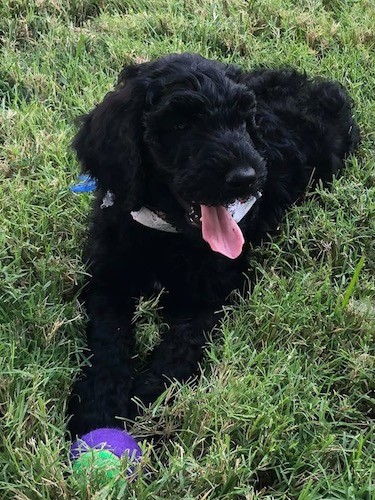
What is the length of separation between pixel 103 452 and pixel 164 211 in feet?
3.17

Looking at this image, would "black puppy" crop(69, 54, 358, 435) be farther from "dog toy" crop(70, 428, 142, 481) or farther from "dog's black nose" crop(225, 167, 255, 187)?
"dog toy" crop(70, 428, 142, 481)

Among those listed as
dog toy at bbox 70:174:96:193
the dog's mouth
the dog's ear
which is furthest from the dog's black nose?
dog toy at bbox 70:174:96:193

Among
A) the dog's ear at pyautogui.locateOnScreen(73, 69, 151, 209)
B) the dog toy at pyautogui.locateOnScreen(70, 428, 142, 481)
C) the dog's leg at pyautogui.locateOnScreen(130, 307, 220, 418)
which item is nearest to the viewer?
the dog toy at pyautogui.locateOnScreen(70, 428, 142, 481)

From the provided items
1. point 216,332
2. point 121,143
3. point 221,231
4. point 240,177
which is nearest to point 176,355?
point 216,332

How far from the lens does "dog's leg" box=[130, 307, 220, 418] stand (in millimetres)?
2293

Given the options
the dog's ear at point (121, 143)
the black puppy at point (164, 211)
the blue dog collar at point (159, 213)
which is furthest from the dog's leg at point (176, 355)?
the dog's ear at point (121, 143)

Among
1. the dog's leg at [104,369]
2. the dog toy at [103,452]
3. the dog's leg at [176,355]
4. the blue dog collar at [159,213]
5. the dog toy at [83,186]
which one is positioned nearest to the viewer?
the dog toy at [103,452]

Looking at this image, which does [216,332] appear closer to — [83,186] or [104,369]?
[104,369]

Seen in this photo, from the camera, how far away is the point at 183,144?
241cm

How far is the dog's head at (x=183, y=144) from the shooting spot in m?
2.36

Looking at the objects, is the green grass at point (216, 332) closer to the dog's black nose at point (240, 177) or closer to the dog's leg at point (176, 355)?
the dog's leg at point (176, 355)

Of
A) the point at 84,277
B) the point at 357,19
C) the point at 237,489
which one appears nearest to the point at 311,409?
the point at 237,489

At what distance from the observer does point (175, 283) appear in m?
2.63

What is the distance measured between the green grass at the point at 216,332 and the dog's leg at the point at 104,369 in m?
0.05
